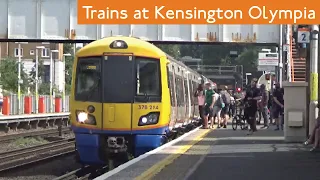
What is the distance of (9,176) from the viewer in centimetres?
1731

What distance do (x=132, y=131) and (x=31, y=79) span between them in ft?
201

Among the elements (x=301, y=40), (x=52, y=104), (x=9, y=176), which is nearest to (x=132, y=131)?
(x=9, y=176)

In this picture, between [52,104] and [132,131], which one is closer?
[132,131]

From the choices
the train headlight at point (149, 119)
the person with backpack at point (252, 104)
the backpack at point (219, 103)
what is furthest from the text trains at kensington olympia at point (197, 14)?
the train headlight at point (149, 119)

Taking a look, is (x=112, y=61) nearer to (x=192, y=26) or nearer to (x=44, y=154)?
(x=44, y=154)

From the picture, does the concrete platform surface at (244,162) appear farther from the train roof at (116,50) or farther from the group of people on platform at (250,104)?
the group of people on platform at (250,104)

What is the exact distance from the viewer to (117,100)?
51.4ft

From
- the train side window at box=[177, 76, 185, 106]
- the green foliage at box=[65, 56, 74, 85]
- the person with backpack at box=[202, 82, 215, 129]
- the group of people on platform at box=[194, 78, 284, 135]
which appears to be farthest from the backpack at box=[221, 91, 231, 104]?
the green foliage at box=[65, 56, 74, 85]

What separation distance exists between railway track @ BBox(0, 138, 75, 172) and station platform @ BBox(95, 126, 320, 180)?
4.57 m

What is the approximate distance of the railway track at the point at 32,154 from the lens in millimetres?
19411

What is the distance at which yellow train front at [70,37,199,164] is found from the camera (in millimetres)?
15492

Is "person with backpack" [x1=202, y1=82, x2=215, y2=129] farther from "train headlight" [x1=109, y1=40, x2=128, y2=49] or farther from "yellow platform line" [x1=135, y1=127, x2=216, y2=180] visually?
"train headlight" [x1=109, y1=40, x2=128, y2=49]

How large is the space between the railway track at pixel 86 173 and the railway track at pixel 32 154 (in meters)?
1.84

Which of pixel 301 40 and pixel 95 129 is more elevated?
pixel 301 40
